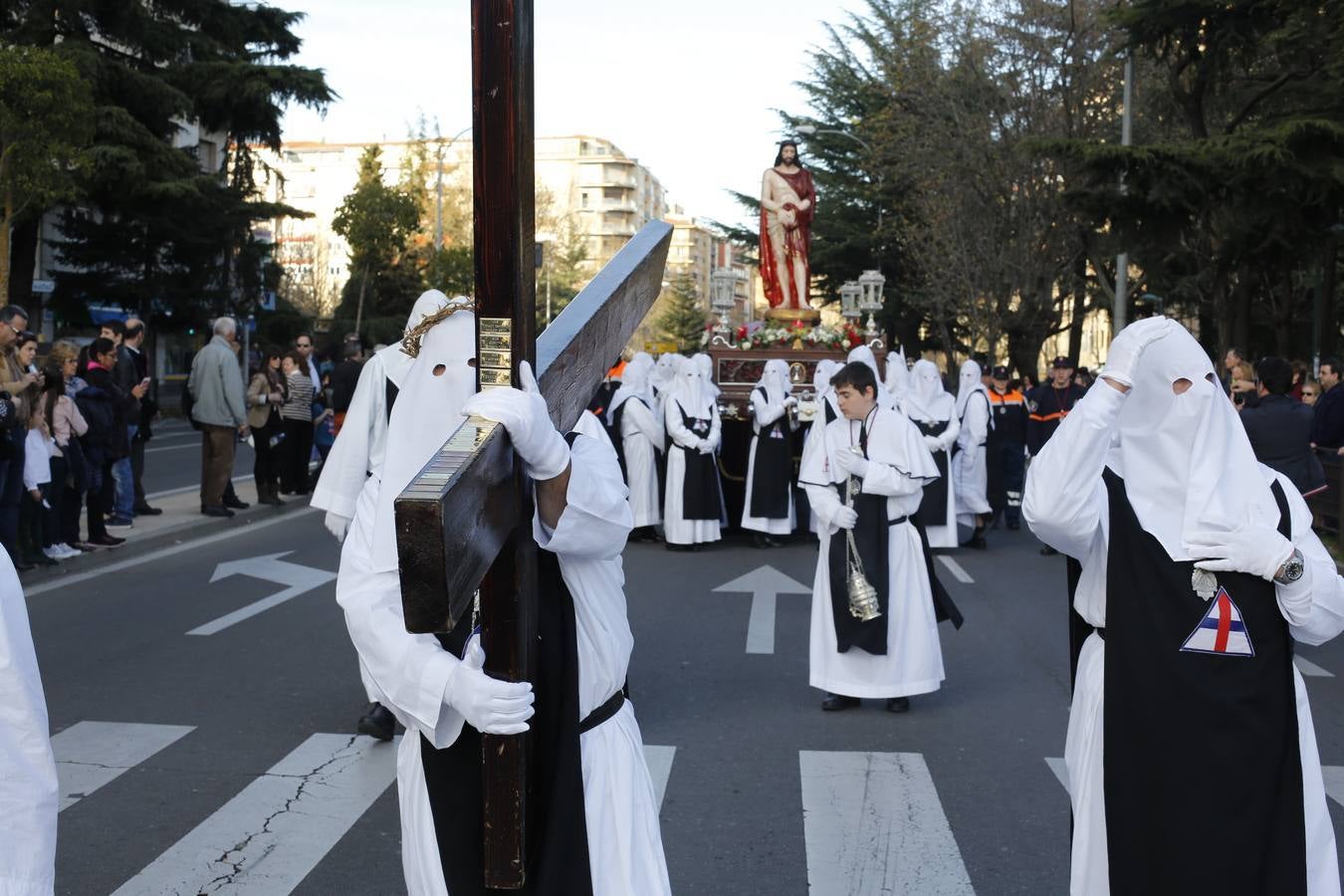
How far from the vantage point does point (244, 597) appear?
10.5 meters

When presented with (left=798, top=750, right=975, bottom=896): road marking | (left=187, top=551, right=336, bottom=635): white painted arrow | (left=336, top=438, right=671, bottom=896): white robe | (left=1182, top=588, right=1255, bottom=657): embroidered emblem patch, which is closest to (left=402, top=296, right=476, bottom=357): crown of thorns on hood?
(left=336, top=438, right=671, bottom=896): white robe

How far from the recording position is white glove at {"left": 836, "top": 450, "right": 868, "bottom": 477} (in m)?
7.62

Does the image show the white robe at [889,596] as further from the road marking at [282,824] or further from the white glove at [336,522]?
the white glove at [336,522]

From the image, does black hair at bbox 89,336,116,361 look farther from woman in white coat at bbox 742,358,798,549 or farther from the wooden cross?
the wooden cross

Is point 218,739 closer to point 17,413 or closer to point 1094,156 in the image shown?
point 17,413

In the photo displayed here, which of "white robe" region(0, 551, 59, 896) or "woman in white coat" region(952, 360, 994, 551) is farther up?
"white robe" region(0, 551, 59, 896)

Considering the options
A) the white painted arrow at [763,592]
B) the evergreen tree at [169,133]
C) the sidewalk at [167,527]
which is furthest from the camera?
the evergreen tree at [169,133]

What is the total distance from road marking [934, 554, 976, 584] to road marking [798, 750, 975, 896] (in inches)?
225

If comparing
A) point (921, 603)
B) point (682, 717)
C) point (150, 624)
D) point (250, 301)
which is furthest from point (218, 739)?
point (250, 301)

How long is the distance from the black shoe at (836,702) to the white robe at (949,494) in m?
4.90

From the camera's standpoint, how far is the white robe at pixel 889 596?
7.50m

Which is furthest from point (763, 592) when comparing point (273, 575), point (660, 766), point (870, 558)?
point (660, 766)

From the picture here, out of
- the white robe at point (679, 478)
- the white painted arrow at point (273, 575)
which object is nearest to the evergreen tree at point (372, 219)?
the white robe at point (679, 478)

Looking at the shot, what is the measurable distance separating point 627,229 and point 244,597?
124 m
